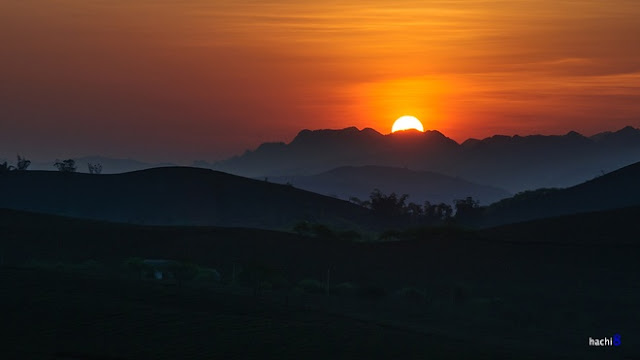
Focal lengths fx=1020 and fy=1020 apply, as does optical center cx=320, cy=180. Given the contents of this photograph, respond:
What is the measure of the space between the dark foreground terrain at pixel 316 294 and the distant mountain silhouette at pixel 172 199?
5976 cm

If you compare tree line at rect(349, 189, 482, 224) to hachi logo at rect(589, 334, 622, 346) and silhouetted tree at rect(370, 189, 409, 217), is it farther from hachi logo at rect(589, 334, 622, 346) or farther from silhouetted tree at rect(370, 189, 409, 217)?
hachi logo at rect(589, 334, 622, 346)

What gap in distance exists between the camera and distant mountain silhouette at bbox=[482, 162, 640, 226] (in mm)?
161750

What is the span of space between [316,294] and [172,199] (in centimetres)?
10352

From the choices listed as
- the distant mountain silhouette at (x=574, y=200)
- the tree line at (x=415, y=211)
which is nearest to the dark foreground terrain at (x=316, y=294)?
the distant mountain silhouette at (x=574, y=200)

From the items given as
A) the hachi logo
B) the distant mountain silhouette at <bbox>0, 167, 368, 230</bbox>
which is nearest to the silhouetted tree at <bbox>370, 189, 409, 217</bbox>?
the distant mountain silhouette at <bbox>0, 167, 368, 230</bbox>

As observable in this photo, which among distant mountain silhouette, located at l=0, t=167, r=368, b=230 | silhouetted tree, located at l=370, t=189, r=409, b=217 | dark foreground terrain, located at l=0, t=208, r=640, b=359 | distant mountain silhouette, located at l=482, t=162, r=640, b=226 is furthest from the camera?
silhouetted tree, located at l=370, t=189, r=409, b=217

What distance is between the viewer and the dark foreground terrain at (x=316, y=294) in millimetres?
43438

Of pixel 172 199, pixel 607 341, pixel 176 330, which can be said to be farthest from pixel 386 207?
pixel 176 330

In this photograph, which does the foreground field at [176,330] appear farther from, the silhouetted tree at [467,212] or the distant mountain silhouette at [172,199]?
the silhouetted tree at [467,212]

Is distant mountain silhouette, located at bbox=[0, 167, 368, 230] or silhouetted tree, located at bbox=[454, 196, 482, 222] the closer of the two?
distant mountain silhouette, located at bbox=[0, 167, 368, 230]

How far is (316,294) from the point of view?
64.6 metres

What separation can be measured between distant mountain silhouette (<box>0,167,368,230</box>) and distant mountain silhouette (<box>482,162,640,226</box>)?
24.4 meters

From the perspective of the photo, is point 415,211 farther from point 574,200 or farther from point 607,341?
point 607,341

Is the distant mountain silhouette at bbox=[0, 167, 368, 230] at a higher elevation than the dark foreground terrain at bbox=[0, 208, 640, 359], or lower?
higher
